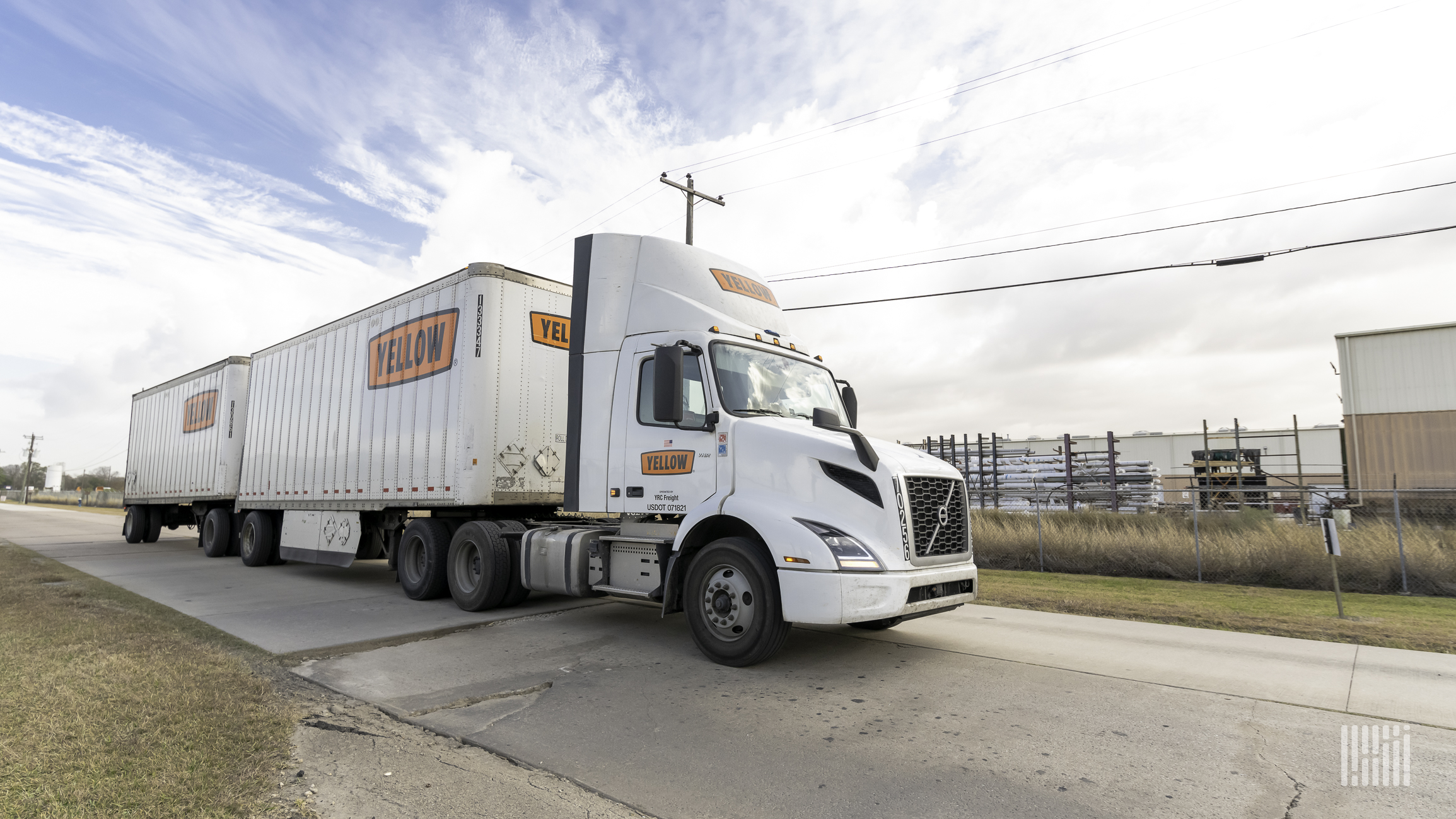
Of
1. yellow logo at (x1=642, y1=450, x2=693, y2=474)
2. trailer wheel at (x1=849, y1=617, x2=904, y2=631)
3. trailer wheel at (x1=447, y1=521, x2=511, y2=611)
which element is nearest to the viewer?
yellow logo at (x1=642, y1=450, x2=693, y2=474)

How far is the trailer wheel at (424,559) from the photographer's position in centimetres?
952

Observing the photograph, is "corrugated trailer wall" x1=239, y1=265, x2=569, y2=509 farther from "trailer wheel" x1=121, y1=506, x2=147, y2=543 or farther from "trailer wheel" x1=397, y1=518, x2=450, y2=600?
"trailer wheel" x1=121, y1=506, x2=147, y2=543

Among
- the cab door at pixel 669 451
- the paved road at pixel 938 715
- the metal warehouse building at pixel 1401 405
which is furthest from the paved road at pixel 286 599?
the metal warehouse building at pixel 1401 405

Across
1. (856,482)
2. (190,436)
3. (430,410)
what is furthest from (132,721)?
(190,436)

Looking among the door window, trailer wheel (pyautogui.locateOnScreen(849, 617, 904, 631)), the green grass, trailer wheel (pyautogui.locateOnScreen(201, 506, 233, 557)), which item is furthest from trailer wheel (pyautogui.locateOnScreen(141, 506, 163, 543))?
the green grass

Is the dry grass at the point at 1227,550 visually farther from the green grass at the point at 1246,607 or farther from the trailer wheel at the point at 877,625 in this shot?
the trailer wheel at the point at 877,625

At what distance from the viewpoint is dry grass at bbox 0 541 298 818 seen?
3.40 m

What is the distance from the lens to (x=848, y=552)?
220 inches

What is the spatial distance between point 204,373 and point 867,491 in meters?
17.7

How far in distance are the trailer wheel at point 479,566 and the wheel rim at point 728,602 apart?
3.33 metres

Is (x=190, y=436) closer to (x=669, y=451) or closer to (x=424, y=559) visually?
(x=424, y=559)

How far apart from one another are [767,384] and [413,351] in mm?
5713

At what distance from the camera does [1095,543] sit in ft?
44.8

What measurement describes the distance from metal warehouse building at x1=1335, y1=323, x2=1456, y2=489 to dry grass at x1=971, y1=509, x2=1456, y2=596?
1806 cm
